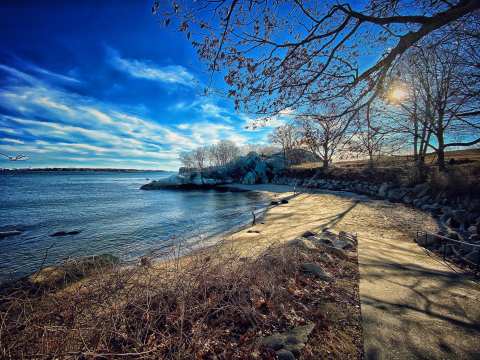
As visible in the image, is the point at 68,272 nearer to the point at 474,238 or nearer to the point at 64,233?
the point at 64,233

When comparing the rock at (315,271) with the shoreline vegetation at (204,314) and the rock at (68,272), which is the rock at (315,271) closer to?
the shoreline vegetation at (204,314)

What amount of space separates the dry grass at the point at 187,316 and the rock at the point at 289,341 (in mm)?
80

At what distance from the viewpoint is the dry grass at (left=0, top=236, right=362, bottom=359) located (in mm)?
1981

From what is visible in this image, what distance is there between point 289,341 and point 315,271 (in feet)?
6.19

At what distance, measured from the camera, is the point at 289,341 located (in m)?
2.25

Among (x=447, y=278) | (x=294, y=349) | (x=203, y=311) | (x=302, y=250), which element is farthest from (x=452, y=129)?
(x=203, y=311)

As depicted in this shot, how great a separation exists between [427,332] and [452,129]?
9795 millimetres

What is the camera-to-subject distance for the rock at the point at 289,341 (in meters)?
2.13

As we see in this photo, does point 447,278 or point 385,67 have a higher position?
point 385,67

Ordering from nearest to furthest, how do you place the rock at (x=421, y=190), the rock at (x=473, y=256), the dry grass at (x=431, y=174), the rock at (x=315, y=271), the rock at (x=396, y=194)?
the rock at (x=315, y=271)
the rock at (x=473, y=256)
the dry grass at (x=431, y=174)
the rock at (x=421, y=190)
the rock at (x=396, y=194)

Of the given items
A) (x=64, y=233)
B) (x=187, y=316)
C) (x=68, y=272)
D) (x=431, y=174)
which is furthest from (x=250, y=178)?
(x=187, y=316)

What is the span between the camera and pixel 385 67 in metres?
3.75

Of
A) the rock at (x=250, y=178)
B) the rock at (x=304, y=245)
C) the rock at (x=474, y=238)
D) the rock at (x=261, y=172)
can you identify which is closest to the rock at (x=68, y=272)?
the rock at (x=304, y=245)

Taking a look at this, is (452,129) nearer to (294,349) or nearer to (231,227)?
(294,349)
